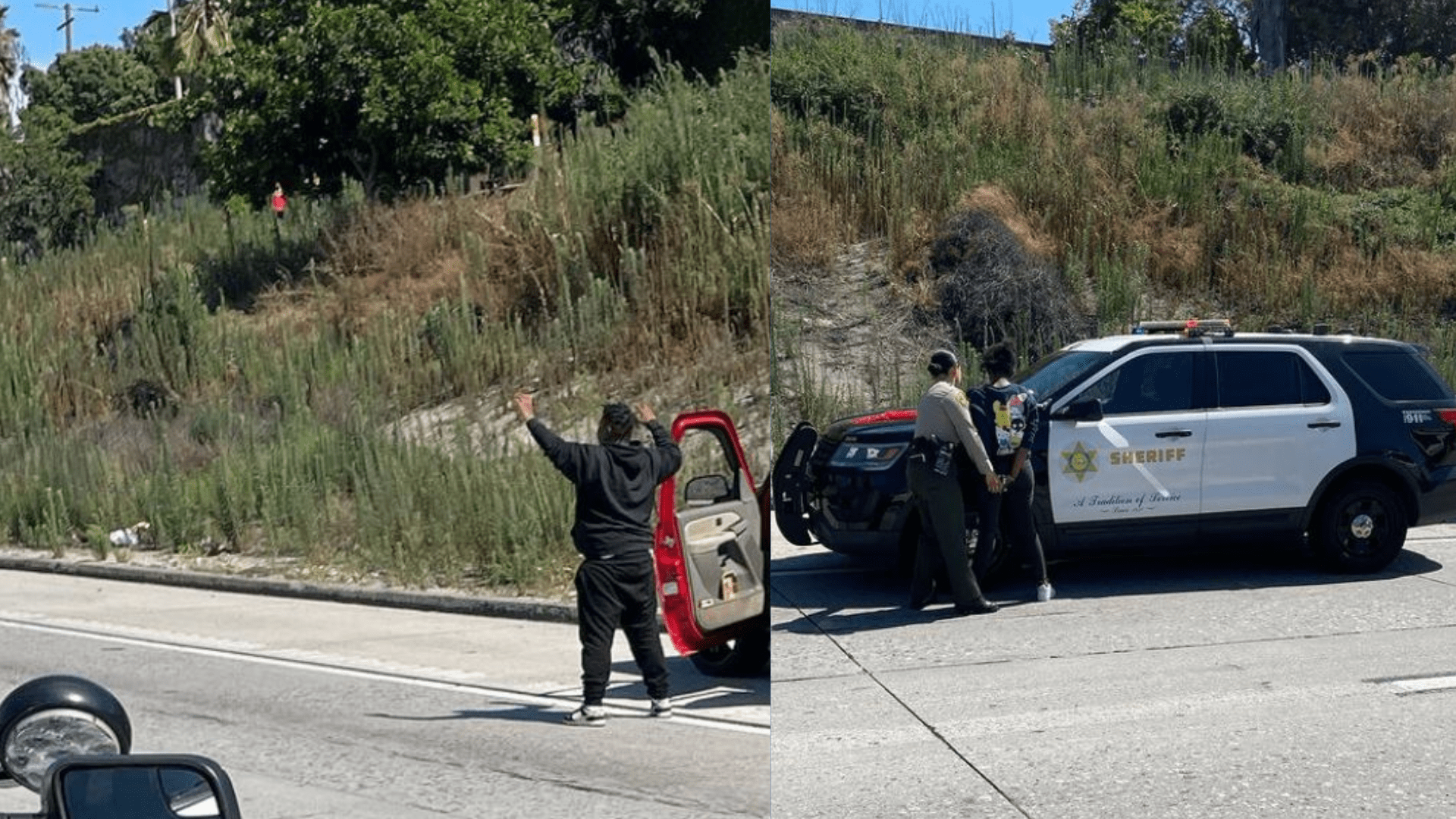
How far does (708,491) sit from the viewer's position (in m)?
4.63

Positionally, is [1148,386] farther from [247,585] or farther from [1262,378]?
[247,585]

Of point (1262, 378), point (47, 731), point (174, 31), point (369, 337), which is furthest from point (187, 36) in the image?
point (1262, 378)

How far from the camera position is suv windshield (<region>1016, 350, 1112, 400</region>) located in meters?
3.26

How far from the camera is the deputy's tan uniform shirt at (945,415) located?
10.5 ft

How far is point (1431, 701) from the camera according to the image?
530cm

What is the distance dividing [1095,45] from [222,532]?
181 centimetres

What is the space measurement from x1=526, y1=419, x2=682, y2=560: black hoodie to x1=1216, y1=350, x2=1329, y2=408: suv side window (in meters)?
1.46

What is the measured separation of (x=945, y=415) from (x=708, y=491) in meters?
1.42

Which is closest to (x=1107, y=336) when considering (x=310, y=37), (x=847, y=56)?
(x=847, y=56)

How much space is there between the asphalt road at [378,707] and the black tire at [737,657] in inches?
2.6

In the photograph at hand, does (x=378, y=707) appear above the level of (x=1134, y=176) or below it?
below

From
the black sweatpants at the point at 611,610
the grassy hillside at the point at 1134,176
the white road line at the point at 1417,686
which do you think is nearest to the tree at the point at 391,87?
the grassy hillside at the point at 1134,176

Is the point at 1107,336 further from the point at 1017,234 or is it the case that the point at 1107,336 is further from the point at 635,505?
the point at 635,505

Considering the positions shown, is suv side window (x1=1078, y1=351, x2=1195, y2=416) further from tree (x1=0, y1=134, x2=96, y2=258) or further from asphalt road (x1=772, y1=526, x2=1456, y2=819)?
tree (x1=0, y1=134, x2=96, y2=258)
